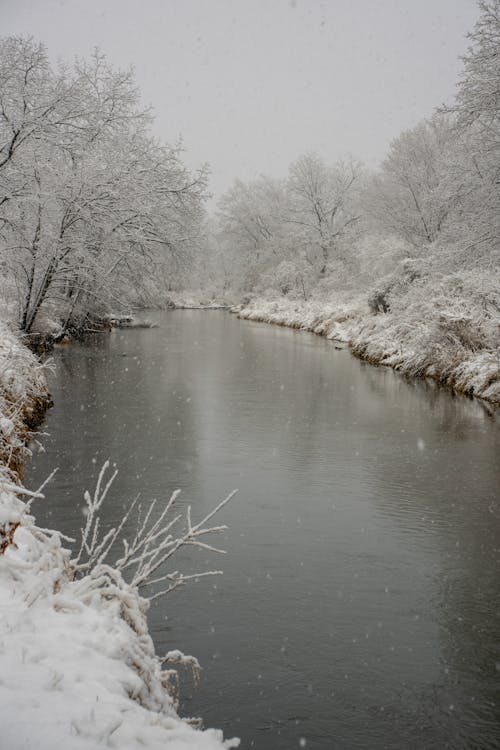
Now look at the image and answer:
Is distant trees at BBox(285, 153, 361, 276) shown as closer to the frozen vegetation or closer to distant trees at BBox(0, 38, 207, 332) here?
the frozen vegetation

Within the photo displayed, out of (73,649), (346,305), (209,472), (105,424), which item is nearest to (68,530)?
(209,472)

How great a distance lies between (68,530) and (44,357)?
1300 centimetres

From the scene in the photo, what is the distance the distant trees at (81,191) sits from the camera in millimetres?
14141

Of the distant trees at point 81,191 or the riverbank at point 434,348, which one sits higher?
the distant trees at point 81,191

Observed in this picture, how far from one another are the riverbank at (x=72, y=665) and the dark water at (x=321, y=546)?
1276 millimetres

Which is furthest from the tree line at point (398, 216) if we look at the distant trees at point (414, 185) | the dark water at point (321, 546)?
the dark water at point (321, 546)

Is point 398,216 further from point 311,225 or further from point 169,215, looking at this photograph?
point 311,225

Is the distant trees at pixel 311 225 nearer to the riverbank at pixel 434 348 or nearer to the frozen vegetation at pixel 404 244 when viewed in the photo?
the frozen vegetation at pixel 404 244

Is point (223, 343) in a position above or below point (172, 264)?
below

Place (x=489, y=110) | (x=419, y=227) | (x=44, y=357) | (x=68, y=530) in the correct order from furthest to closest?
(x=419, y=227)
(x=44, y=357)
(x=489, y=110)
(x=68, y=530)

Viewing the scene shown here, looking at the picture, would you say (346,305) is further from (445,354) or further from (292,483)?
(292,483)

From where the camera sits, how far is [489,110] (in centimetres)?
1570

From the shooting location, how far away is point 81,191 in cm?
1669

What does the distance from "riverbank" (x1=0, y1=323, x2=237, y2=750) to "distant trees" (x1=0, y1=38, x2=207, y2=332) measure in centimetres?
1142
